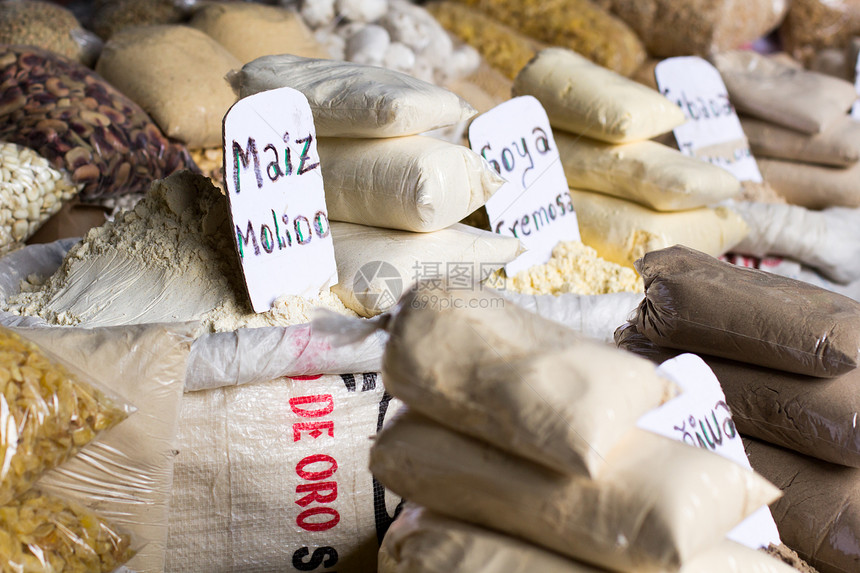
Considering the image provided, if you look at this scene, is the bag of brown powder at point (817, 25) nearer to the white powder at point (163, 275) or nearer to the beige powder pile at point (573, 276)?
the beige powder pile at point (573, 276)

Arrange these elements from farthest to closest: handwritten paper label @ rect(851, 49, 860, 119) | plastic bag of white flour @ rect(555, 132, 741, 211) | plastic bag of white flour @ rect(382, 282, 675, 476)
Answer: handwritten paper label @ rect(851, 49, 860, 119), plastic bag of white flour @ rect(555, 132, 741, 211), plastic bag of white flour @ rect(382, 282, 675, 476)

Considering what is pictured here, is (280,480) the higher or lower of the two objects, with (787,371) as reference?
lower

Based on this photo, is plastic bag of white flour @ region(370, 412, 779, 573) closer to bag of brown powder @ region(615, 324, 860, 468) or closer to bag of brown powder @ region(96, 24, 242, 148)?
bag of brown powder @ region(615, 324, 860, 468)

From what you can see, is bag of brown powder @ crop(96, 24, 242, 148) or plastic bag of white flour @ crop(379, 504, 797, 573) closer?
plastic bag of white flour @ crop(379, 504, 797, 573)

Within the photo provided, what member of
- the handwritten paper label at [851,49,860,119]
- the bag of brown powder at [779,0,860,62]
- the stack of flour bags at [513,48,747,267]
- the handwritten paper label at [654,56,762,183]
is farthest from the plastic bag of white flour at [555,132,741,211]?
the bag of brown powder at [779,0,860,62]

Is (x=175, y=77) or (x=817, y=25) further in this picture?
(x=817, y=25)

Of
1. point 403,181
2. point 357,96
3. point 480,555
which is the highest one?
point 357,96

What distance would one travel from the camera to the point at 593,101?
1.59 m

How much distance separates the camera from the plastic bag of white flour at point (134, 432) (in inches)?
34.1

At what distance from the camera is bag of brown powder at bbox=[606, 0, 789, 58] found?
2.62m

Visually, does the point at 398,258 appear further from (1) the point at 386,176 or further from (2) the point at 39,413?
(2) the point at 39,413

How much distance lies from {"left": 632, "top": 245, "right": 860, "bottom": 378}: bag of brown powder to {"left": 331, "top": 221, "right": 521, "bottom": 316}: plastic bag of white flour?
0.93 feet

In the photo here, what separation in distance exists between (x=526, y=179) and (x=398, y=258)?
0.43 meters

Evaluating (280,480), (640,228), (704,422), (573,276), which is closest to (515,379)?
(704,422)
